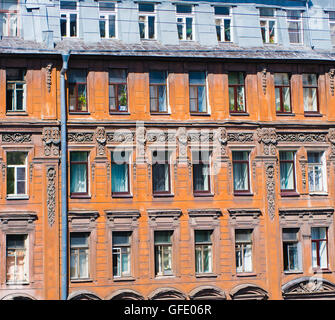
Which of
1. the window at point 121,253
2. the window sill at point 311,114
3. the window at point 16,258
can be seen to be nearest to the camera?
the window at point 16,258

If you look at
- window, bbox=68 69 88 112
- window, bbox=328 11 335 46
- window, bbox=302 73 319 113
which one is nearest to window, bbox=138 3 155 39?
window, bbox=68 69 88 112

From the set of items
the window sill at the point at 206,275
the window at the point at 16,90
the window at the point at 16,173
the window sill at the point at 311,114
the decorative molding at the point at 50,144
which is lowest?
the window sill at the point at 206,275

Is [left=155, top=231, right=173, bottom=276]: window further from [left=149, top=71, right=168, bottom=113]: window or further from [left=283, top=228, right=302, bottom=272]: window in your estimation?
[left=149, top=71, right=168, bottom=113]: window

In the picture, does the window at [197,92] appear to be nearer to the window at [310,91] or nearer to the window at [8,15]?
the window at [310,91]

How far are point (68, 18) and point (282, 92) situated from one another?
22.0 feet

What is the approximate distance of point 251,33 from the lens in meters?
19.8

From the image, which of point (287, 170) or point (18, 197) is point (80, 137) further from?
point (287, 170)

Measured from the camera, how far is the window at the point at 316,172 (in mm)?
19750

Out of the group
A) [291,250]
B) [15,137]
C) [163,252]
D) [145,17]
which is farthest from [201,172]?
[15,137]

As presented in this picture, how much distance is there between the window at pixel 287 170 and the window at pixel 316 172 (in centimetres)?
55

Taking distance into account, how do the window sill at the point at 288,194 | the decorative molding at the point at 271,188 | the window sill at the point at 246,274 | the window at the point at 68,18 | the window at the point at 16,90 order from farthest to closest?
1. the window sill at the point at 288,194
2. the decorative molding at the point at 271,188
3. the window sill at the point at 246,274
4. the window at the point at 68,18
5. the window at the point at 16,90

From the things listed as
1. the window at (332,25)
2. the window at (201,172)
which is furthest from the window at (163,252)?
the window at (332,25)

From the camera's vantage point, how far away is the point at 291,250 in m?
19.3
